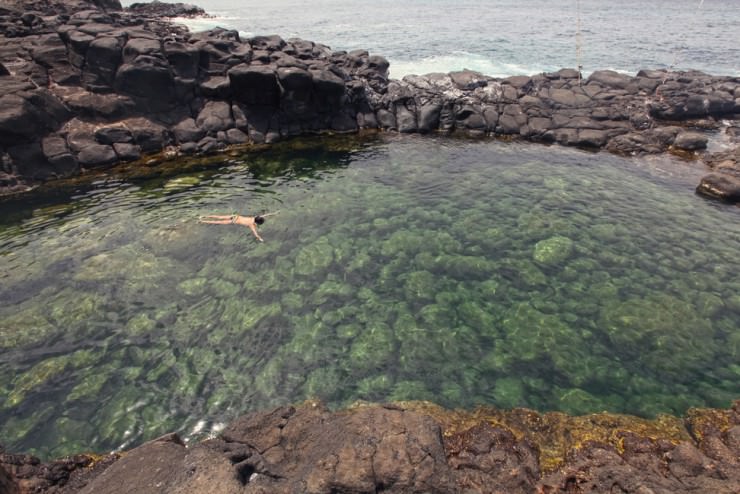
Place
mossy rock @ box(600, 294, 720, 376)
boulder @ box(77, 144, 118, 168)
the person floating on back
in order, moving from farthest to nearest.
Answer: boulder @ box(77, 144, 118, 168) < the person floating on back < mossy rock @ box(600, 294, 720, 376)

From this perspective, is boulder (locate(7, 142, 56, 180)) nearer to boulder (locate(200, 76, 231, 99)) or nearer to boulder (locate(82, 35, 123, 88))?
boulder (locate(82, 35, 123, 88))

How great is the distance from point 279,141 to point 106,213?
54.4ft

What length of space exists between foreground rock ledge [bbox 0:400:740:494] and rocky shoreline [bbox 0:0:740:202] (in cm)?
2320

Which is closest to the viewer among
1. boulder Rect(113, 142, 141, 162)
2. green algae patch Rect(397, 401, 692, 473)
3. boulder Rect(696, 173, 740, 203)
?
green algae patch Rect(397, 401, 692, 473)

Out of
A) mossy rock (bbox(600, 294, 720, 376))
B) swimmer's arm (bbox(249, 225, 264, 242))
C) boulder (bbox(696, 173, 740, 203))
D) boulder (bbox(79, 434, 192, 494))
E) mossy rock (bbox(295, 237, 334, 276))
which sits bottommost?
mossy rock (bbox(600, 294, 720, 376))

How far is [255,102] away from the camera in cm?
3562

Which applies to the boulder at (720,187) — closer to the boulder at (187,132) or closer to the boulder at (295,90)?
the boulder at (295,90)

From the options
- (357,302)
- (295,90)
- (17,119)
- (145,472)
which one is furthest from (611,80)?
(17,119)

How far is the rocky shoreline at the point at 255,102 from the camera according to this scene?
94.3ft

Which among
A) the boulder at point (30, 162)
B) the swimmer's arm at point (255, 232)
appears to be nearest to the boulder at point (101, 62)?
the boulder at point (30, 162)

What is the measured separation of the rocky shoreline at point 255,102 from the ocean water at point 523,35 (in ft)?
47.7

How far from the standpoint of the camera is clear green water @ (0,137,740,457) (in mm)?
12766

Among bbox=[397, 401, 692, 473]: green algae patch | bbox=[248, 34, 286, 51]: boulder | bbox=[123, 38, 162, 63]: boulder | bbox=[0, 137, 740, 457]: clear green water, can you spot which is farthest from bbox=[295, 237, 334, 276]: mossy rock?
bbox=[248, 34, 286, 51]: boulder

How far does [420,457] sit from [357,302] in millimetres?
8918
